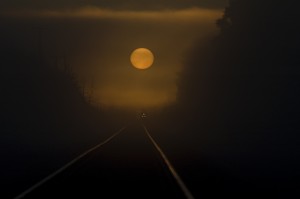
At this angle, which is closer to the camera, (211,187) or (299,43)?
(211,187)

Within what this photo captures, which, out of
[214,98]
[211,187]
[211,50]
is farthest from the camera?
[211,50]

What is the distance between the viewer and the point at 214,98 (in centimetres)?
11475

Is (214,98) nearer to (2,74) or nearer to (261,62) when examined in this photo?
(261,62)

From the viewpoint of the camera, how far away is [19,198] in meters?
15.0

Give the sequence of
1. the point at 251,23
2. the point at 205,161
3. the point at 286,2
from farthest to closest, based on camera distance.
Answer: the point at 251,23, the point at 286,2, the point at 205,161

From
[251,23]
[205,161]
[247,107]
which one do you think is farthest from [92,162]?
[251,23]

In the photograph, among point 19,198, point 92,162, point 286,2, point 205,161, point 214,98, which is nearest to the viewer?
point 19,198

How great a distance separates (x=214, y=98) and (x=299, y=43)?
22.4 metres

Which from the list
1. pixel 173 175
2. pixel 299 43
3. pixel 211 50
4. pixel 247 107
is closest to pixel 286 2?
pixel 299 43

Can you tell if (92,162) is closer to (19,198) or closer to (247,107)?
(19,198)

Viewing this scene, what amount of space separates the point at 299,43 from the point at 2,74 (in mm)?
38993

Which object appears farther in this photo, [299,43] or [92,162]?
[299,43]

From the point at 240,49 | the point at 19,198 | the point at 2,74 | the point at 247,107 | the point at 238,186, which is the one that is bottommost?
the point at 238,186

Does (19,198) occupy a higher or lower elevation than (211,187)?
higher
